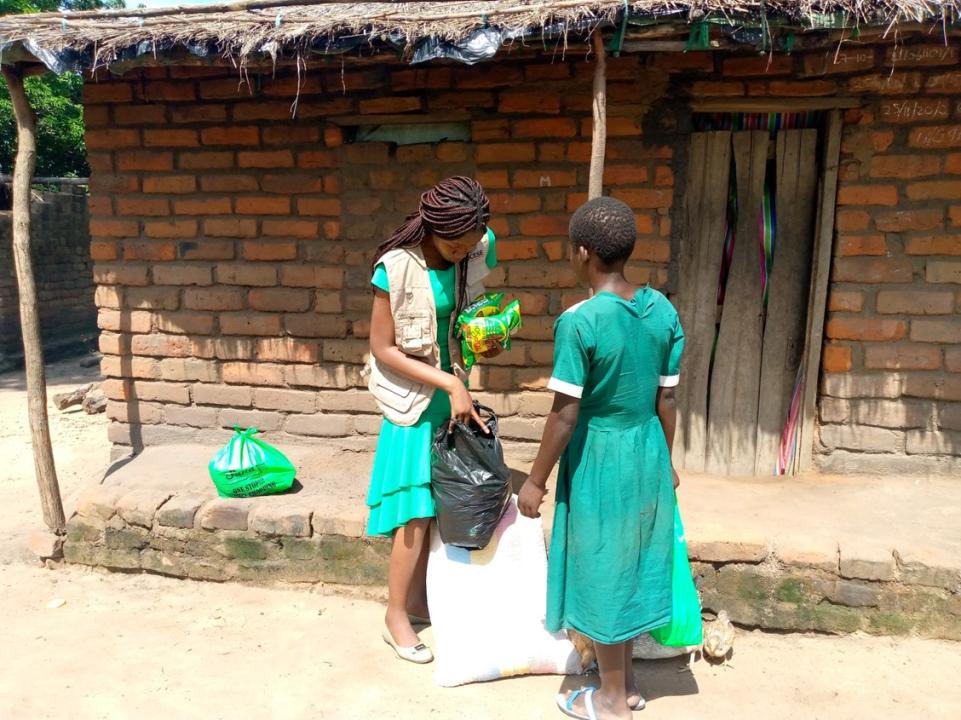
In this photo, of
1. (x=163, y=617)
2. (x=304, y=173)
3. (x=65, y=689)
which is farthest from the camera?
(x=304, y=173)

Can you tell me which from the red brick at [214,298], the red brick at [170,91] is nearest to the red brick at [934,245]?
the red brick at [214,298]

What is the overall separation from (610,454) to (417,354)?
0.79m

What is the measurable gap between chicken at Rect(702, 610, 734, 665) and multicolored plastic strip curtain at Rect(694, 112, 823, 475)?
1.36 meters

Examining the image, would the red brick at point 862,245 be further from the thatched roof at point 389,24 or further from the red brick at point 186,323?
the red brick at point 186,323

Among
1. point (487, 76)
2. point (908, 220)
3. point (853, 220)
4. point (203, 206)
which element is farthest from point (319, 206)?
point (908, 220)

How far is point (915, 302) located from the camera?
3.68 meters

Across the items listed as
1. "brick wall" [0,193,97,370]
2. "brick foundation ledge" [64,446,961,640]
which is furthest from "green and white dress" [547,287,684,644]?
"brick wall" [0,193,97,370]

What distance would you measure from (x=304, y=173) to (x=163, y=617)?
2.33m

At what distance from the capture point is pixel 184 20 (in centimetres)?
360

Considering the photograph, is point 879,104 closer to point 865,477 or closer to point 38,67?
point 865,477

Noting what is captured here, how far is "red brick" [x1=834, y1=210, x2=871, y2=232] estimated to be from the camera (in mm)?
3680

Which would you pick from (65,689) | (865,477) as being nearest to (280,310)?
(65,689)

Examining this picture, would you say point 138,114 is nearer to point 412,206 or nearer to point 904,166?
point 412,206

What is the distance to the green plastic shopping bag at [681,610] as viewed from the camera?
2.57m
